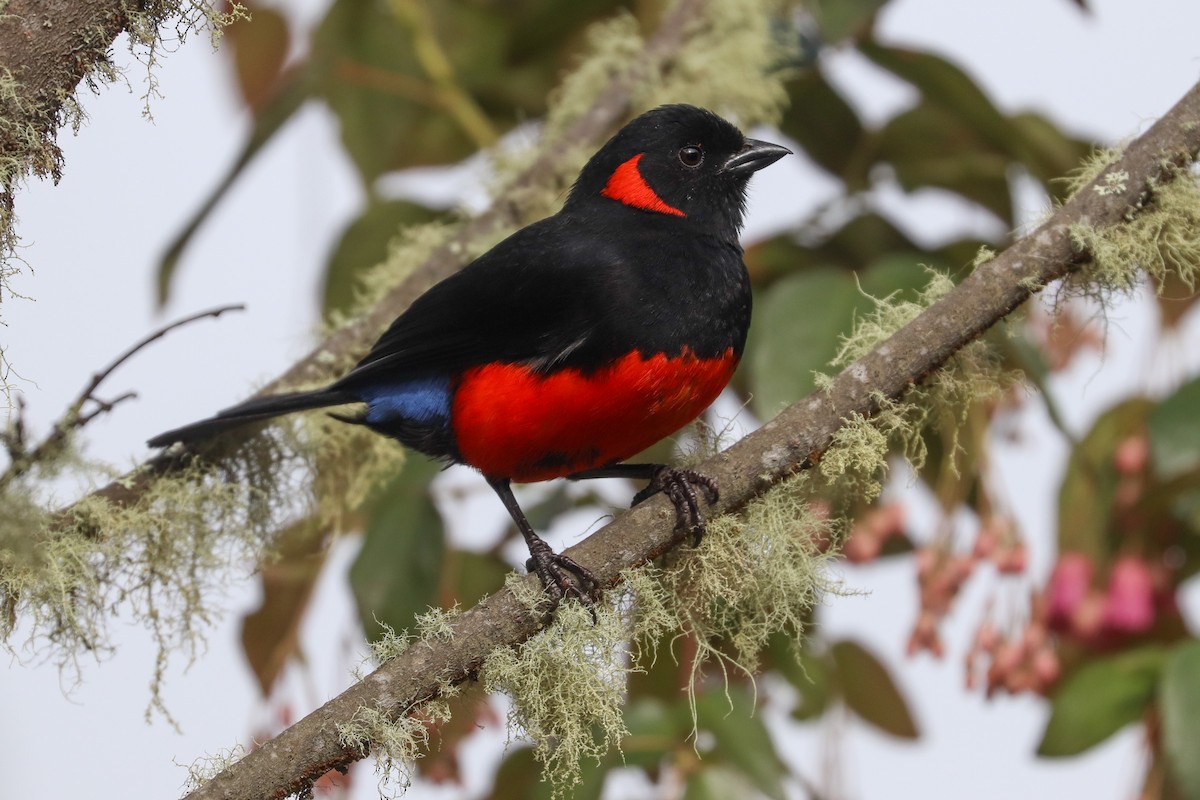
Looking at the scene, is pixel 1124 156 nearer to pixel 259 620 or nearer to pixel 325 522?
pixel 325 522

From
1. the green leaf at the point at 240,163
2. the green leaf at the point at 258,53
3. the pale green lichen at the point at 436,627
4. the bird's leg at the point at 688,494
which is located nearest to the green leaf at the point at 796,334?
the bird's leg at the point at 688,494

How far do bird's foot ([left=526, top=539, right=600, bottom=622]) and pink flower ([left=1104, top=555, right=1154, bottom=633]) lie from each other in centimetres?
119

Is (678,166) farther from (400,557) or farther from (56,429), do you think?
(56,429)

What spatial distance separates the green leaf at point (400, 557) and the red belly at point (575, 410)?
249 mm

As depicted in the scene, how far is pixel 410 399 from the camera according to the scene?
85.3 inches

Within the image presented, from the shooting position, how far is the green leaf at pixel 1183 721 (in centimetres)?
186

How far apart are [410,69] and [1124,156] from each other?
178 cm

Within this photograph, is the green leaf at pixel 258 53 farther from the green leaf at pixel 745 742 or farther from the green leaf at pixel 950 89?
the green leaf at pixel 745 742

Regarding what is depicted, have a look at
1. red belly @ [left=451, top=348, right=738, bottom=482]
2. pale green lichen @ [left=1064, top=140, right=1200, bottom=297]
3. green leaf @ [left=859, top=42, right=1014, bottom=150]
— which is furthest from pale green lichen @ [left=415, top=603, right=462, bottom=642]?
green leaf @ [left=859, top=42, right=1014, bottom=150]

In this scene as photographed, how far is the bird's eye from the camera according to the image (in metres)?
2.32

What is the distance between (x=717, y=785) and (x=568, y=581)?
22.8 inches

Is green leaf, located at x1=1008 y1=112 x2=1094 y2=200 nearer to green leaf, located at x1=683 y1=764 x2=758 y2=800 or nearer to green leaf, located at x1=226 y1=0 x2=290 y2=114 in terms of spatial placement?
green leaf, located at x1=683 y1=764 x2=758 y2=800

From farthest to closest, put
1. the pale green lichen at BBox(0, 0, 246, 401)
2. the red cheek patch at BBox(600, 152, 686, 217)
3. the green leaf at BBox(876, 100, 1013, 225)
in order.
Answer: the green leaf at BBox(876, 100, 1013, 225), the red cheek patch at BBox(600, 152, 686, 217), the pale green lichen at BBox(0, 0, 246, 401)

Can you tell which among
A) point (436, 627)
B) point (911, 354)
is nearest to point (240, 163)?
point (436, 627)
